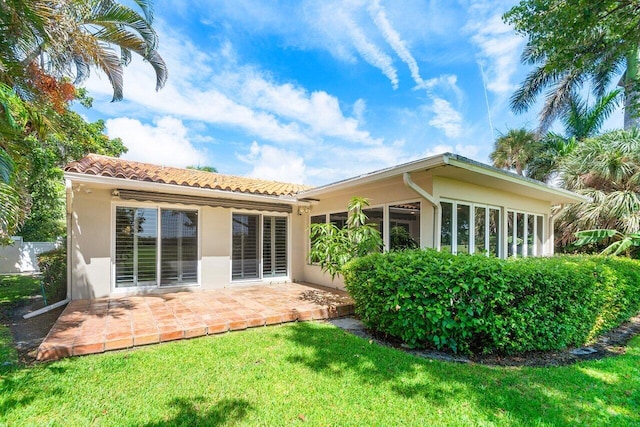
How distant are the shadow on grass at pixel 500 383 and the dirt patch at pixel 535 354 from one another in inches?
12.2

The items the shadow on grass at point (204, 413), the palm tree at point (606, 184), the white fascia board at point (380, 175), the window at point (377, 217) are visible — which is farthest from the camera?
the palm tree at point (606, 184)

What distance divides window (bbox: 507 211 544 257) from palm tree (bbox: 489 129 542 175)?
9486 mm

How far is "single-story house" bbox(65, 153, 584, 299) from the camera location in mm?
8555

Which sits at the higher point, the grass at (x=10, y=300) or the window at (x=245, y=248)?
the window at (x=245, y=248)

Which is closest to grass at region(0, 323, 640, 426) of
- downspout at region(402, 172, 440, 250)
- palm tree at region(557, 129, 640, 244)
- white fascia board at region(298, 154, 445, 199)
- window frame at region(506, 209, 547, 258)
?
downspout at region(402, 172, 440, 250)

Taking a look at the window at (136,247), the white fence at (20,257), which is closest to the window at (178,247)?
the window at (136,247)

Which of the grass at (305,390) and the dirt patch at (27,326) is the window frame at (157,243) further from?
the grass at (305,390)

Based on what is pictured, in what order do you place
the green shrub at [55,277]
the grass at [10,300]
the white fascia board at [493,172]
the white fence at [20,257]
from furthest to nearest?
the white fence at [20,257], the green shrub at [55,277], the white fascia board at [493,172], the grass at [10,300]

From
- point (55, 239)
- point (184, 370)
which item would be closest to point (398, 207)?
point (184, 370)

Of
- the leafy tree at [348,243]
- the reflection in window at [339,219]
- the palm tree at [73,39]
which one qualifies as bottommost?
the leafy tree at [348,243]

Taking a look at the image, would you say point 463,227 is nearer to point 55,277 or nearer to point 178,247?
point 178,247

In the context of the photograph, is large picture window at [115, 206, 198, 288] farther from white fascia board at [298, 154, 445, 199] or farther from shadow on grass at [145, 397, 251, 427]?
shadow on grass at [145, 397, 251, 427]

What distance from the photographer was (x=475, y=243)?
32.0ft

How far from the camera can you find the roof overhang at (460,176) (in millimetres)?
7113
